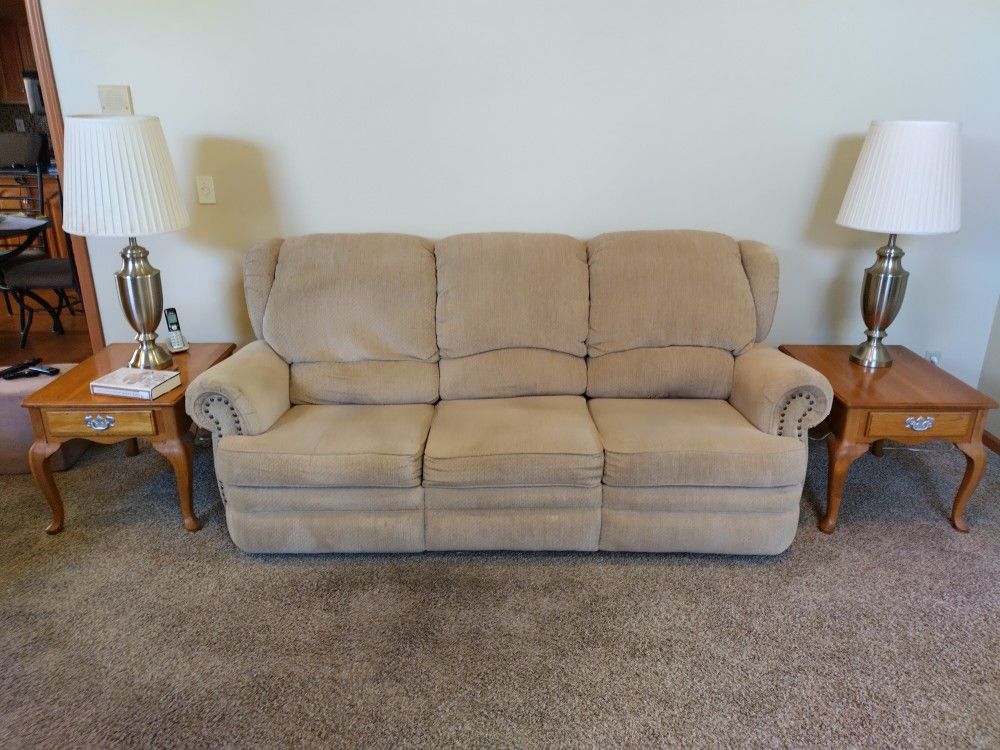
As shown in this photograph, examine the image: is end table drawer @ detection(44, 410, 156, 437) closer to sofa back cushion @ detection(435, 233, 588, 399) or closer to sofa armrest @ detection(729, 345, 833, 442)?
sofa back cushion @ detection(435, 233, 588, 399)

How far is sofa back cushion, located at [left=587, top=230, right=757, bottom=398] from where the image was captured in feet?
8.17

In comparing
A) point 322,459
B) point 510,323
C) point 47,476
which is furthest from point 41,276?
point 510,323

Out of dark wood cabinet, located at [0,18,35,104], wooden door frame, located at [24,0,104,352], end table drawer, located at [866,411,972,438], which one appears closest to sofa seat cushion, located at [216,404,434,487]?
wooden door frame, located at [24,0,104,352]

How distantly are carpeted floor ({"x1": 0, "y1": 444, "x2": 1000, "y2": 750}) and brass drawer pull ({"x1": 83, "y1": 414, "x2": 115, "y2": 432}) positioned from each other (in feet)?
1.36

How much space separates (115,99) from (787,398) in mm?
2694

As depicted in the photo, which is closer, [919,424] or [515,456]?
[515,456]

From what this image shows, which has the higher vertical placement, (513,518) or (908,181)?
(908,181)

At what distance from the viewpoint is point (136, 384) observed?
2.24 m

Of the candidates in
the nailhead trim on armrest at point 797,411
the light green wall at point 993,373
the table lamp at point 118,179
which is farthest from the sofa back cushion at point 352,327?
the light green wall at point 993,373

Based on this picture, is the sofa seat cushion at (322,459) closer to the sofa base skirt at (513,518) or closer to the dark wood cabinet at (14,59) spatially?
the sofa base skirt at (513,518)

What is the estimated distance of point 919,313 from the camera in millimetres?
3002

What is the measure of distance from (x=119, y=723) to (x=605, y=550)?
142 cm

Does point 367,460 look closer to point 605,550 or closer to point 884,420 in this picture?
point 605,550

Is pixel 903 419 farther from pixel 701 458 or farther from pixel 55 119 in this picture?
pixel 55 119
